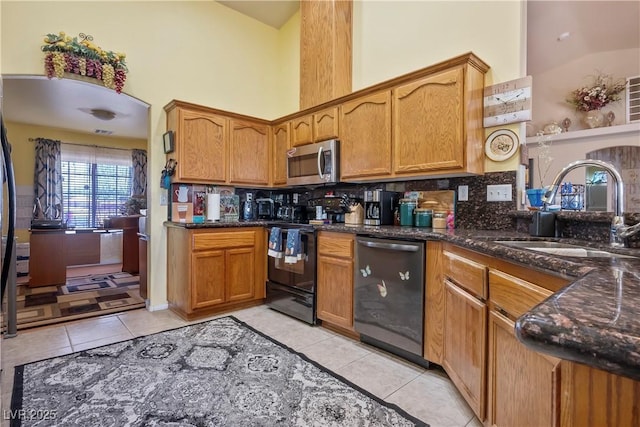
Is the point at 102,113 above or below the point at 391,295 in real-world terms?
above

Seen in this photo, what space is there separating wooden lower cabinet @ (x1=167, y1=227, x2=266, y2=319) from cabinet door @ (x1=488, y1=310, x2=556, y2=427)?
2.45m

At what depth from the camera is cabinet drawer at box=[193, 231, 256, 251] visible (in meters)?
2.99

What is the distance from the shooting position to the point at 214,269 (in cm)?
312

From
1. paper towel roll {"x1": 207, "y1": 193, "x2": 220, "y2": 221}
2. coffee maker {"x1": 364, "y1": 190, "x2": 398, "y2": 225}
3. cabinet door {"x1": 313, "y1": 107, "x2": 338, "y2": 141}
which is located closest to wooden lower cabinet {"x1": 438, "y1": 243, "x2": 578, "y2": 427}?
coffee maker {"x1": 364, "y1": 190, "x2": 398, "y2": 225}

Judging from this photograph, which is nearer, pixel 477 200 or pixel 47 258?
pixel 477 200

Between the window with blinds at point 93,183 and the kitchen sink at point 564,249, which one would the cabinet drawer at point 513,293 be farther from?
the window with blinds at point 93,183

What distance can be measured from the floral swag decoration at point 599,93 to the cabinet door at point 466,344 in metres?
4.74

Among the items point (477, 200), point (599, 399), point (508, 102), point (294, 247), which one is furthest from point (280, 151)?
point (599, 399)

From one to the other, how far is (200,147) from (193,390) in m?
2.39

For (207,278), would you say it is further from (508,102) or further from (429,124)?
(508,102)

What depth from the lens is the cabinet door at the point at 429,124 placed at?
7.52ft

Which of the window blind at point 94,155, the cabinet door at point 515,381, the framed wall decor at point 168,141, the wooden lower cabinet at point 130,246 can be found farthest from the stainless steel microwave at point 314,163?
the window blind at point 94,155

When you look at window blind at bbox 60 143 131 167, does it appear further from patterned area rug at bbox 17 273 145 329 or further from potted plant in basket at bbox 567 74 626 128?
potted plant in basket at bbox 567 74 626 128

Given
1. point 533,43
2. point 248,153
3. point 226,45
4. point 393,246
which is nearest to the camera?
point 393,246
